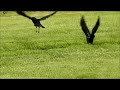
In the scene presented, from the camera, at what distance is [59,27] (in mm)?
8266

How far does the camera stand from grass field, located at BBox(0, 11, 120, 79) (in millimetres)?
5062

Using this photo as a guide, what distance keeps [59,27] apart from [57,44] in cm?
123

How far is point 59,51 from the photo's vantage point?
6793 millimetres

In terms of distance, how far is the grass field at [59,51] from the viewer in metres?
5.06
